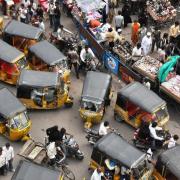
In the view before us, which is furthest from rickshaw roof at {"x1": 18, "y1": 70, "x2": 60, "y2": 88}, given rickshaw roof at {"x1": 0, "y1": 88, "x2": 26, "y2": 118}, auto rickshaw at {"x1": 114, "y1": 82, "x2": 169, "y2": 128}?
auto rickshaw at {"x1": 114, "y1": 82, "x2": 169, "y2": 128}

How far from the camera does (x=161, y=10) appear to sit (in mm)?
30594

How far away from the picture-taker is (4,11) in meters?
31.6

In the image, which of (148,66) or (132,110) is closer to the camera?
(132,110)

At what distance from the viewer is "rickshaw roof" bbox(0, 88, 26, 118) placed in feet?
71.5

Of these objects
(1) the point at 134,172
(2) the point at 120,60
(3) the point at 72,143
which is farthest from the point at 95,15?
(1) the point at 134,172

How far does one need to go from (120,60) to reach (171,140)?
7.07 metres

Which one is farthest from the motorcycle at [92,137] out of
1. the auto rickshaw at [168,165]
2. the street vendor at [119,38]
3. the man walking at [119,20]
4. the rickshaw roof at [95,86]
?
the man walking at [119,20]

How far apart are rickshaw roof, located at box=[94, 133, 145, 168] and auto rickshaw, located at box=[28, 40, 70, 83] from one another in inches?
232

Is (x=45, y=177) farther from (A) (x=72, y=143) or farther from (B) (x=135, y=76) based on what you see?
(B) (x=135, y=76)

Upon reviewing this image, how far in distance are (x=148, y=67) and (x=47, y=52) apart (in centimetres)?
517

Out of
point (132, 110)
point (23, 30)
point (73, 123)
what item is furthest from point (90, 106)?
point (23, 30)

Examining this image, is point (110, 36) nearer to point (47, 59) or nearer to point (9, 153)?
point (47, 59)

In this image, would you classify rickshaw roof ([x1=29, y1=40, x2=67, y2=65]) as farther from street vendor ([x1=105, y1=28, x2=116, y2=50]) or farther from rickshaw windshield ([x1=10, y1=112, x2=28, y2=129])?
rickshaw windshield ([x1=10, y1=112, x2=28, y2=129])

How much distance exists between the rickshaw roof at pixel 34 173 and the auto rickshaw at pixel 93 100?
478 centimetres
